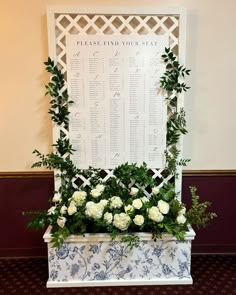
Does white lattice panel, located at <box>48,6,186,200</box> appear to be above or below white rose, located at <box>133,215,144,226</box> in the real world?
above

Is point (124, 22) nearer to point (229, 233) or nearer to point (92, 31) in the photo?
point (92, 31)

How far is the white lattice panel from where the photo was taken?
210 centimetres

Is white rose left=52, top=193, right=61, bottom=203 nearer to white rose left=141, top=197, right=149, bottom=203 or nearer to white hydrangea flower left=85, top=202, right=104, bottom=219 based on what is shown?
white hydrangea flower left=85, top=202, right=104, bottom=219

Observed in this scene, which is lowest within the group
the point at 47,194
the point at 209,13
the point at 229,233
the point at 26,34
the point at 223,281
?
the point at 223,281

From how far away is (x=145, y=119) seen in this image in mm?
2244

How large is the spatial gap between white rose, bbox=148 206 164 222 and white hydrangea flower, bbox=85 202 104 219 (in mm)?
329

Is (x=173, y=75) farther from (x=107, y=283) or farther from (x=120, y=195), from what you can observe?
(x=107, y=283)

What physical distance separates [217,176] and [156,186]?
0.52 meters

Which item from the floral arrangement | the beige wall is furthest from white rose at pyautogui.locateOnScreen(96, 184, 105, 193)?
the beige wall

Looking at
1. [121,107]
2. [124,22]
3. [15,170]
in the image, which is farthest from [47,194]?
[124,22]

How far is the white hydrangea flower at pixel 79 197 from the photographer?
6.80ft

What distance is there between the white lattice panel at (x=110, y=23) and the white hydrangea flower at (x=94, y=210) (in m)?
0.97

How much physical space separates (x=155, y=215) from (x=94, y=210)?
0.40 metres

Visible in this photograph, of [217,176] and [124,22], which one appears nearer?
[124,22]
